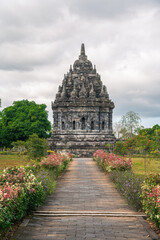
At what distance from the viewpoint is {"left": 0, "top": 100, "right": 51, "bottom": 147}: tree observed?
4725 centimetres

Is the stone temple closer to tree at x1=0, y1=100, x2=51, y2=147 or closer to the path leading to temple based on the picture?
tree at x1=0, y1=100, x2=51, y2=147

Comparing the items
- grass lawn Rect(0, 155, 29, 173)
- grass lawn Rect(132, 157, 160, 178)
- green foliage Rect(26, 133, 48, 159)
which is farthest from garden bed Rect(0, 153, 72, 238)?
grass lawn Rect(0, 155, 29, 173)

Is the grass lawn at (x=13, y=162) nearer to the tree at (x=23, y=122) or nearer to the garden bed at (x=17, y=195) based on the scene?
the garden bed at (x=17, y=195)

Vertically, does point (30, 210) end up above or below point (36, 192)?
below

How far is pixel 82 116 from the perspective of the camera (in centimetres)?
4300

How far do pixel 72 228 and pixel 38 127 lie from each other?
42.2 metres

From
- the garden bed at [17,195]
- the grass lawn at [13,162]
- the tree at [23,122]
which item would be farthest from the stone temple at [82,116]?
the garden bed at [17,195]

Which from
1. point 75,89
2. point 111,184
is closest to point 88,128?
point 75,89

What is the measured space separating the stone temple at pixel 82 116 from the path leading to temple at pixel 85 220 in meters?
29.1

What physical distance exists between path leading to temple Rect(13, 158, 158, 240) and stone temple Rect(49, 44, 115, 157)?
95.5 ft

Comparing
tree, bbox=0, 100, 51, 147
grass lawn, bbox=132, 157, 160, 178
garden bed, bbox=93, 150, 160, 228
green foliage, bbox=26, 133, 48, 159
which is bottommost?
grass lawn, bbox=132, 157, 160, 178

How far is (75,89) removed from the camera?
44.7 m

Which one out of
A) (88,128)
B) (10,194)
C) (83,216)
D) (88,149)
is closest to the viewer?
(10,194)

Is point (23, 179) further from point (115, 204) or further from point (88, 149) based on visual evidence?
point (88, 149)
